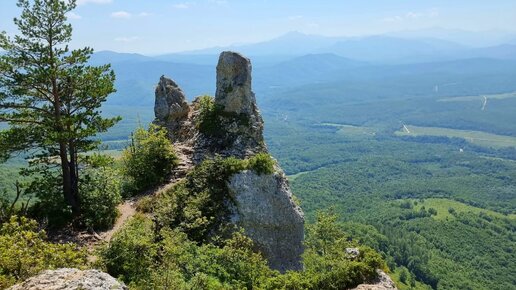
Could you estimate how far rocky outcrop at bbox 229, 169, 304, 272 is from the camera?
928 inches

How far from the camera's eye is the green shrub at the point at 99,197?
22531mm

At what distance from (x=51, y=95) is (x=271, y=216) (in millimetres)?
13181

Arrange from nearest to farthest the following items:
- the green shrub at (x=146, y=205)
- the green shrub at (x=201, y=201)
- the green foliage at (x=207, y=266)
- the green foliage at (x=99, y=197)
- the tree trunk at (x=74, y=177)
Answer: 1. the green foliage at (x=207, y=266)
2. the green shrub at (x=201, y=201)
3. the green foliage at (x=99, y=197)
4. the tree trunk at (x=74, y=177)
5. the green shrub at (x=146, y=205)

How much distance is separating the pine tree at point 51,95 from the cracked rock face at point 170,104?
10674 mm

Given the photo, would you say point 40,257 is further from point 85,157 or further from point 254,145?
point 254,145

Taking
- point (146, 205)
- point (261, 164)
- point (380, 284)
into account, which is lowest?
point (380, 284)

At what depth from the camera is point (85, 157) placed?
23.2m

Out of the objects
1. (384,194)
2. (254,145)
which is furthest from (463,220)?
(254,145)

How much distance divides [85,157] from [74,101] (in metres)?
3.04

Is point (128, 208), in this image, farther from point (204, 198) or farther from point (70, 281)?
point (70, 281)

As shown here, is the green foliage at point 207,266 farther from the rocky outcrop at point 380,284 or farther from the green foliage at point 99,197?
the green foliage at point 99,197

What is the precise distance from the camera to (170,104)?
34.0m

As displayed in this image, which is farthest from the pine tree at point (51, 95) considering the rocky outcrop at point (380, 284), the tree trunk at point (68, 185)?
the rocky outcrop at point (380, 284)

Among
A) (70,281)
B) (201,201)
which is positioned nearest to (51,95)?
(201,201)
